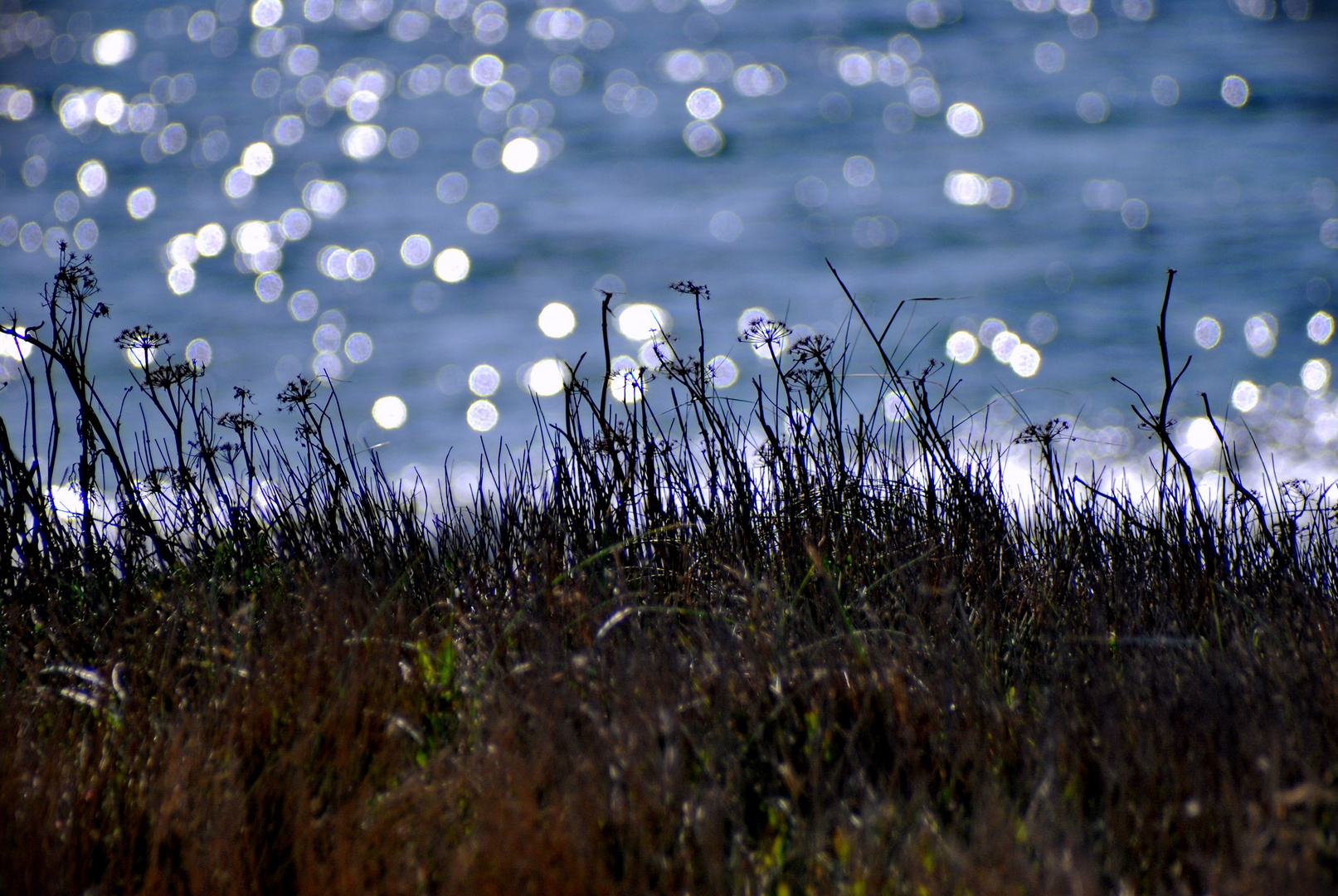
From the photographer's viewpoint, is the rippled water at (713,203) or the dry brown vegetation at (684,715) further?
the rippled water at (713,203)

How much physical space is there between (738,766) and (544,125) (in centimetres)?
3066

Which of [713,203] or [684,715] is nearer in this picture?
[684,715]

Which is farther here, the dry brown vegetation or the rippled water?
the rippled water

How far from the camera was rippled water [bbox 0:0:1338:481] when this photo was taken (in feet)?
61.8

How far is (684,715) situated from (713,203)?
81.2ft

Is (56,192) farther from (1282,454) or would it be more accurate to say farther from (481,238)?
(1282,454)

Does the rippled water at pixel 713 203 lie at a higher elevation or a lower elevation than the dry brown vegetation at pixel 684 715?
higher

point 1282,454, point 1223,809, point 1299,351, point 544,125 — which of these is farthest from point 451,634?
point 544,125

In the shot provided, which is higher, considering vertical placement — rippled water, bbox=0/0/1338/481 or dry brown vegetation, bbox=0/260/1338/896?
rippled water, bbox=0/0/1338/481

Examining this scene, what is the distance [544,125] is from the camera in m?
30.3

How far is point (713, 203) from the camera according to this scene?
2569 cm

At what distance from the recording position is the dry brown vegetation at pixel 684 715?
151 centimetres

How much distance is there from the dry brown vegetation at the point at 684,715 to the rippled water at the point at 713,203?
11.2 m

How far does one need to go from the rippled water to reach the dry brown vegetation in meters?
11.2
